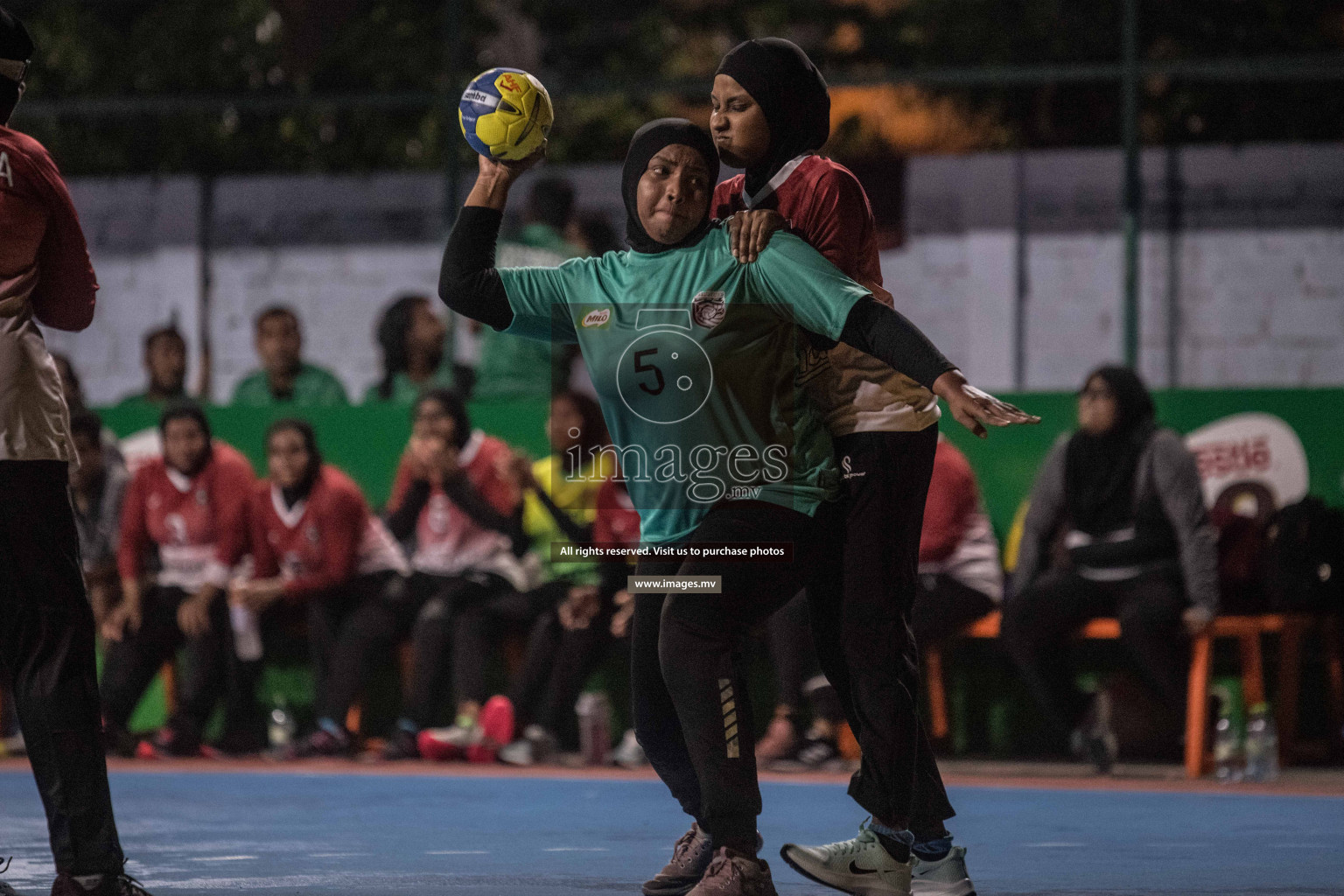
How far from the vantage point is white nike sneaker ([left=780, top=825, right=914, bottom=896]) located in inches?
187

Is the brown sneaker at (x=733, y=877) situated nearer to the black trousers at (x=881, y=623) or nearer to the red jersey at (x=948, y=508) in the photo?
the black trousers at (x=881, y=623)

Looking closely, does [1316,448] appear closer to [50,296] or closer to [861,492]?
[861,492]

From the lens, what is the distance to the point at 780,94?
4781 millimetres

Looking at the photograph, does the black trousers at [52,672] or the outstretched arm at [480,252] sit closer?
the black trousers at [52,672]

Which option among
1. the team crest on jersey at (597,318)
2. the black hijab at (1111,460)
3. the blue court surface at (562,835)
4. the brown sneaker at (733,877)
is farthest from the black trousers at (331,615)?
the brown sneaker at (733,877)

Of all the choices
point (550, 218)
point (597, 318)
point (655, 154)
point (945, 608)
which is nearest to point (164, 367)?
point (550, 218)

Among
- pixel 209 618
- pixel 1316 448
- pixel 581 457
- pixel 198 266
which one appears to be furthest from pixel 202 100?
pixel 1316 448

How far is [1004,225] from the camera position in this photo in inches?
523

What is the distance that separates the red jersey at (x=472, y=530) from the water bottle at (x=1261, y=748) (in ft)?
11.2

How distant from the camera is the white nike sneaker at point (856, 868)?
4.75 meters

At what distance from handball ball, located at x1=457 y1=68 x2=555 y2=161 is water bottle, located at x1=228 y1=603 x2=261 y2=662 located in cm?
500

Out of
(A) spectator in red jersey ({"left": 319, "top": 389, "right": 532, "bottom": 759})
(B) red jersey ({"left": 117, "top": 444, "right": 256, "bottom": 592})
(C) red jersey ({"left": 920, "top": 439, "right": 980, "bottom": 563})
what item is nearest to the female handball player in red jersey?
(C) red jersey ({"left": 920, "top": 439, "right": 980, "bottom": 563})

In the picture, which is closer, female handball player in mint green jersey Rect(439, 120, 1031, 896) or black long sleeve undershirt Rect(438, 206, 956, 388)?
female handball player in mint green jersey Rect(439, 120, 1031, 896)

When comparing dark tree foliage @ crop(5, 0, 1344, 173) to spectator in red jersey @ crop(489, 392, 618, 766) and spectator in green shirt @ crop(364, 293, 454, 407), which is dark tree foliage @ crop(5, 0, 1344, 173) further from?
spectator in red jersey @ crop(489, 392, 618, 766)
